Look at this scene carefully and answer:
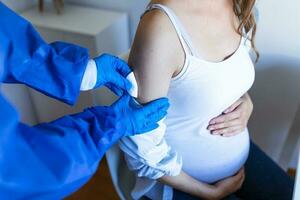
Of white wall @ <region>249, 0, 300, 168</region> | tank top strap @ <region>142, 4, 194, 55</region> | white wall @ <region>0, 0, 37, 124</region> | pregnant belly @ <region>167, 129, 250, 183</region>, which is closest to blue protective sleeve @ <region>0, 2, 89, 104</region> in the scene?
tank top strap @ <region>142, 4, 194, 55</region>

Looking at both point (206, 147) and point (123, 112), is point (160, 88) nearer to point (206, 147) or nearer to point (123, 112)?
point (123, 112)

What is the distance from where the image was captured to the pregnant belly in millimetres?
904

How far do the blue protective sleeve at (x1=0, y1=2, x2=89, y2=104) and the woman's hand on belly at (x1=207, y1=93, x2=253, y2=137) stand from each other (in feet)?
1.42

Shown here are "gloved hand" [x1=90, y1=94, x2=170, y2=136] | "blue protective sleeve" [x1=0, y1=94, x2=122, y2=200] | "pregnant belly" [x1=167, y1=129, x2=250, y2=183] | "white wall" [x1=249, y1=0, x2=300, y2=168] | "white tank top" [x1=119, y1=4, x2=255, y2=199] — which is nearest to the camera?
"blue protective sleeve" [x1=0, y1=94, x2=122, y2=200]

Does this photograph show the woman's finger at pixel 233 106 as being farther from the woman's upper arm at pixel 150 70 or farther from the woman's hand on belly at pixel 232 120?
the woman's upper arm at pixel 150 70

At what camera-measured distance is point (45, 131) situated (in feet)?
1.86

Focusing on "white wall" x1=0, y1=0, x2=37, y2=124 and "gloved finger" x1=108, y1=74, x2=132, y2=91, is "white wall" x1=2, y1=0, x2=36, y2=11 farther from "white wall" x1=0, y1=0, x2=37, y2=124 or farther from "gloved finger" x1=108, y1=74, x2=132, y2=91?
"gloved finger" x1=108, y1=74, x2=132, y2=91

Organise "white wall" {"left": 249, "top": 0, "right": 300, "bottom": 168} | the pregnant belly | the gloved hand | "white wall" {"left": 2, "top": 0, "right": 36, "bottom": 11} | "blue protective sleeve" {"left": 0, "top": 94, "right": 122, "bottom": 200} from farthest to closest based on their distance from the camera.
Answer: "white wall" {"left": 2, "top": 0, "right": 36, "bottom": 11}, "white wall" {"left": 249, "top": 0, "right": 300, "bottom": 168}, the pregnant belly, the gloved hand, "blue protective sleeve" {"left": 0, "top": 94, "right": 122, "bottom": 200}

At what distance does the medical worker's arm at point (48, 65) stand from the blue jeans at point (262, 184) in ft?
1.49

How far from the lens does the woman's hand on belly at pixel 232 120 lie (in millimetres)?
911

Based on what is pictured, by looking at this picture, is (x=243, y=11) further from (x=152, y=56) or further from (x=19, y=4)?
(x=19, y=4)

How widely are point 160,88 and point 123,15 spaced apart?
0.81 metres

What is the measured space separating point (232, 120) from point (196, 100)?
19 centimetres

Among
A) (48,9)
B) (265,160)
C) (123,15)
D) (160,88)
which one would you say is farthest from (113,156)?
(48,9)
